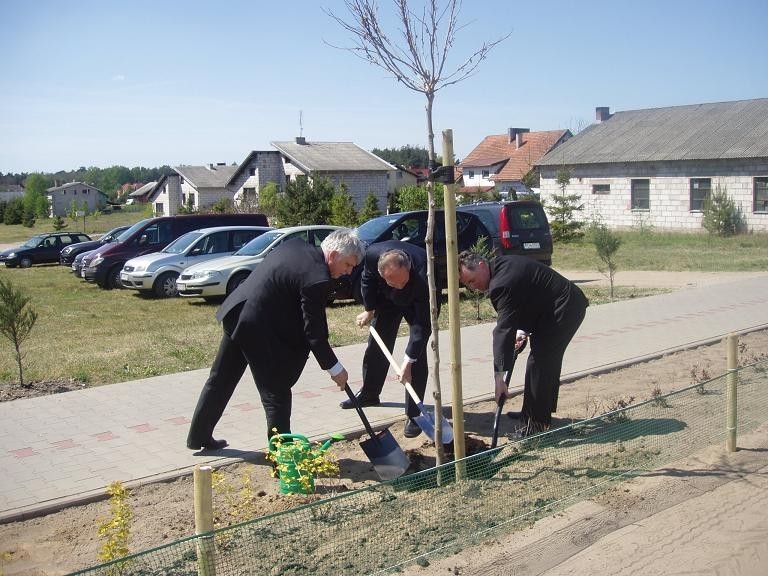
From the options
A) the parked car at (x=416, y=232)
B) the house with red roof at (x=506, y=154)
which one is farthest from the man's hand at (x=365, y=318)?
the house with red roof at (x=506, y=154)

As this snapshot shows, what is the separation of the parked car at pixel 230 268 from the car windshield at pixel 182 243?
1.90 meters

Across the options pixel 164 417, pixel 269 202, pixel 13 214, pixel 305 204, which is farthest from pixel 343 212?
pixel 13 214

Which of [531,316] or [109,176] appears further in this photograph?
[109,176]

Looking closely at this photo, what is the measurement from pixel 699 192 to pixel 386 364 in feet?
96.3

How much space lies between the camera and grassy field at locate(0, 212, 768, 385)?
32.7 ft

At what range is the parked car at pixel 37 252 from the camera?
31.0 metres

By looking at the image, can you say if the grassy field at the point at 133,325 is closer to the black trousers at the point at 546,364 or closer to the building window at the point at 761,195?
the black trousers at the point at 546,364

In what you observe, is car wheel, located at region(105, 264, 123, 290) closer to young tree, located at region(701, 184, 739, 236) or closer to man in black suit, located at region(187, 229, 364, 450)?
man in black suit, located at region(187, 229, 364, 450)

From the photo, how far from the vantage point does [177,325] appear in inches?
535

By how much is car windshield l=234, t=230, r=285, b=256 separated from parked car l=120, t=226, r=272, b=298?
1075 millimetres

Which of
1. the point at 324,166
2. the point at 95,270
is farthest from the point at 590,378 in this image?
the point at 324,166

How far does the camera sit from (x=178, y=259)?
18.0m

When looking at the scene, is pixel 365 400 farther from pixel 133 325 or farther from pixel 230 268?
pixel 230 268

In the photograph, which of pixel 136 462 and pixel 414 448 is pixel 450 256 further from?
pixel 136 462
